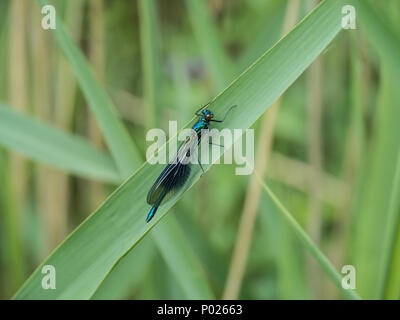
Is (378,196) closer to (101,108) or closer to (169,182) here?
(169,182)

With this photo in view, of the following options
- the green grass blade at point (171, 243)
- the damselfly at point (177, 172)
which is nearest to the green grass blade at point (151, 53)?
the green grass blade at point (171, 243)

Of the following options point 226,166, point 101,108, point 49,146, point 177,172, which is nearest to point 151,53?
point 101,108

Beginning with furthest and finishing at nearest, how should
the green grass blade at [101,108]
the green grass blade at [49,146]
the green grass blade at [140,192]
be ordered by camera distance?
the green grass blade at [49,146] → the green grass blade at [101,108] → the green grass blade at [140,192]

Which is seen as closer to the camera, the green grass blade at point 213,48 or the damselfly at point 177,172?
the damselfly at point 177,172

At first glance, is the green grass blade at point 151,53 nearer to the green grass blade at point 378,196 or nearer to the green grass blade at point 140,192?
the green grass blade at point 140,192

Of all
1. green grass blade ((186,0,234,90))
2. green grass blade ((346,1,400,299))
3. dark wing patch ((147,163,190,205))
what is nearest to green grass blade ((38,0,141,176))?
dark wing patch ((147,163,190,205))
